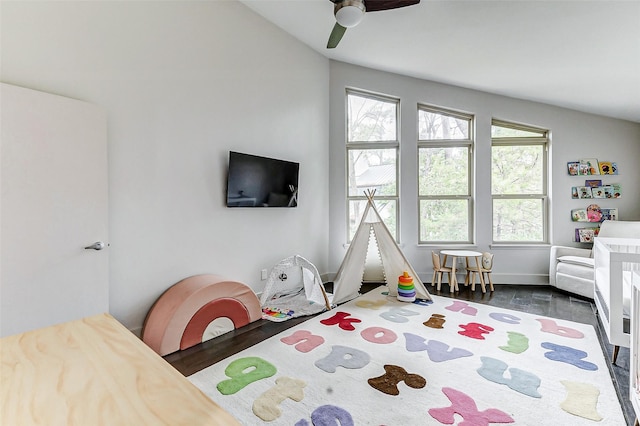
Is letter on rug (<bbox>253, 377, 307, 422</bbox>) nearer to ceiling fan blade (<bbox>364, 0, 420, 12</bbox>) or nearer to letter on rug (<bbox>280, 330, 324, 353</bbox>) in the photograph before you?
letter on rug (<bbox>280, 330, 324, 353</bbox>)

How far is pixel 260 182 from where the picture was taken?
10.9 feet

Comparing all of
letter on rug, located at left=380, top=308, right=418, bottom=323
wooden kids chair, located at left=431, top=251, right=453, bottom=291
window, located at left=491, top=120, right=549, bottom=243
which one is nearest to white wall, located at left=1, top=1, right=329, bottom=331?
letter on rug, located at left=380, top=308, right=418, bottom=323

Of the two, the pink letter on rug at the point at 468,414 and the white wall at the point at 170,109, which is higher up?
Result: the white wall at the point at 170,109

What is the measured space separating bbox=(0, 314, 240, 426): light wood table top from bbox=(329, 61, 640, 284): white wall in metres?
3.84

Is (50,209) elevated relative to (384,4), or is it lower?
lower

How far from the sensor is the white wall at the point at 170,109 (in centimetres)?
205

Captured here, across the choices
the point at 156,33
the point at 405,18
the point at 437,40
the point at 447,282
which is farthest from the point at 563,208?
the point at 156,33

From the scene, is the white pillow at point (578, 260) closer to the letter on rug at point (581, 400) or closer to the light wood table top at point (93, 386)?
the letter on rug at point (581, 400)

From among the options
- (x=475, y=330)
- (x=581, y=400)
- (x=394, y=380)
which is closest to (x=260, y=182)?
(x=394, y=380)

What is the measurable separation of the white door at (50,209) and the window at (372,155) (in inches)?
128

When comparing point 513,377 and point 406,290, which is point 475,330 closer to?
point 513,377

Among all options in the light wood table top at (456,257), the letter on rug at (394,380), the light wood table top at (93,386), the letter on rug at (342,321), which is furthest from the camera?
the light wood table top at (456,257)

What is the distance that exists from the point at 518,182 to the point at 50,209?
527cm

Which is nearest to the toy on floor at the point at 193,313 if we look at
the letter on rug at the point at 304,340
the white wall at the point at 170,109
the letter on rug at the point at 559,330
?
the white wall at the point at 170,109
